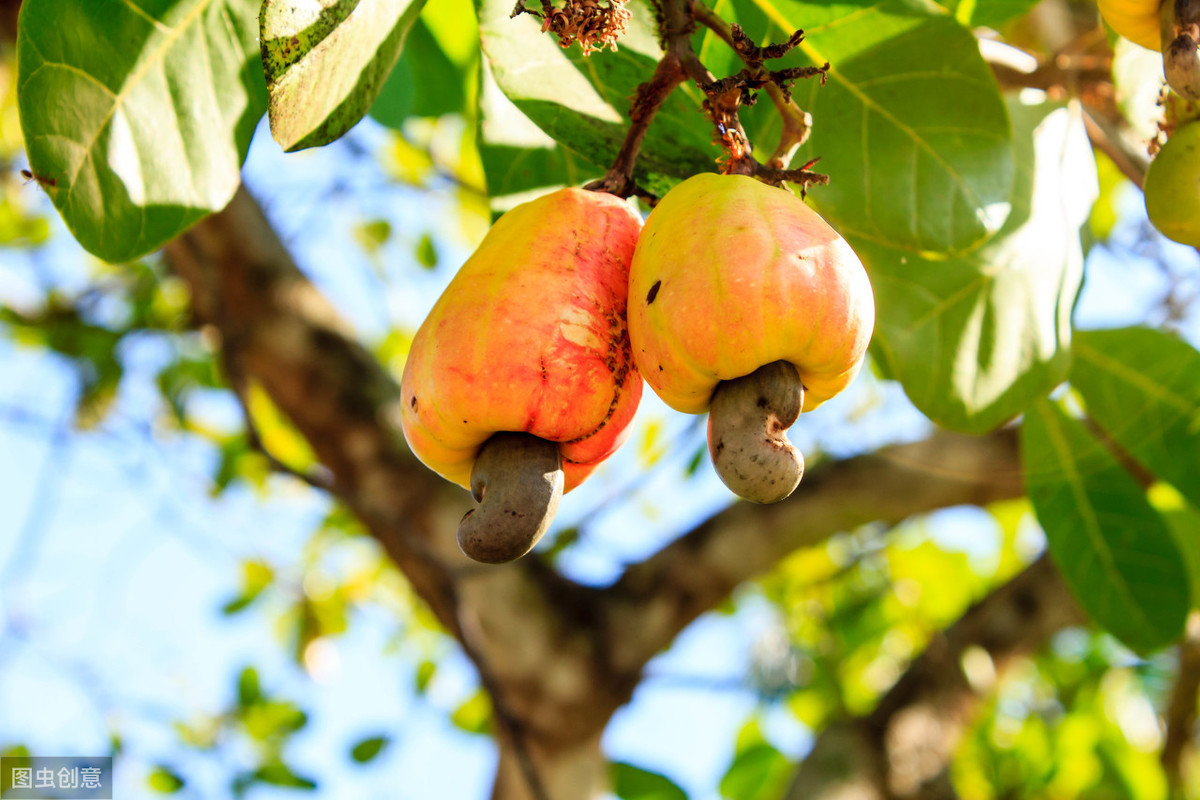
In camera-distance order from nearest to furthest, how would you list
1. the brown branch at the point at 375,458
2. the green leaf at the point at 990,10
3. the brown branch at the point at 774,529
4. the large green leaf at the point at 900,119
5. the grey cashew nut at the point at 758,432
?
the grey cashew nut at the point at 758,432 → the large green leaf at the point at 900,119 → the green leaf at the point at 990,10 → the brown branch at the point at 375,458 → the brown branch at the point at 774,529

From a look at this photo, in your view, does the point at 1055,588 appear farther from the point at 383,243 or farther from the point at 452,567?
the point at 383,243

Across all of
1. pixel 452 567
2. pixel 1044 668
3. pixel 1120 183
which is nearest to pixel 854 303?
pixel 452 567

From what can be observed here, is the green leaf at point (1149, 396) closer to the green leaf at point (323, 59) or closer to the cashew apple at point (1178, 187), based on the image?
the cashew apple at point (1178, 187)

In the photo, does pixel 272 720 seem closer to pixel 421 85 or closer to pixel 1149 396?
pixel 421 85

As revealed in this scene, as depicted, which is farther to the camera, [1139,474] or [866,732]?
[866,732]

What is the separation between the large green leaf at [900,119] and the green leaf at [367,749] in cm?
205

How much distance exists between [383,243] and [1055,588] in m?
2.43

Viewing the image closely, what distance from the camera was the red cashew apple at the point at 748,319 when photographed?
630 millimetres

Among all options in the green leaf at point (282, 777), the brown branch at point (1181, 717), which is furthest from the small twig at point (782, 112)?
the brown branch at point (1181, 717)

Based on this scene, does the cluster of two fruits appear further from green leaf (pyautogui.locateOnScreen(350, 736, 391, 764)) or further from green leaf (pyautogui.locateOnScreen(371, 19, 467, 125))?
green leaf (pyautogui.locateOnScreen(350, 736, 391, 764))

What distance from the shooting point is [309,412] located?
241cm

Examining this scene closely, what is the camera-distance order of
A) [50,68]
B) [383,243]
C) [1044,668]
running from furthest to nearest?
[1044,668], [383,243], [50,68]

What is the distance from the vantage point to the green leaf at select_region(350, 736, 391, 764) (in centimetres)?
247

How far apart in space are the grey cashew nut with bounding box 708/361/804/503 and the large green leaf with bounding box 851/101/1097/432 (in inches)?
18.1
